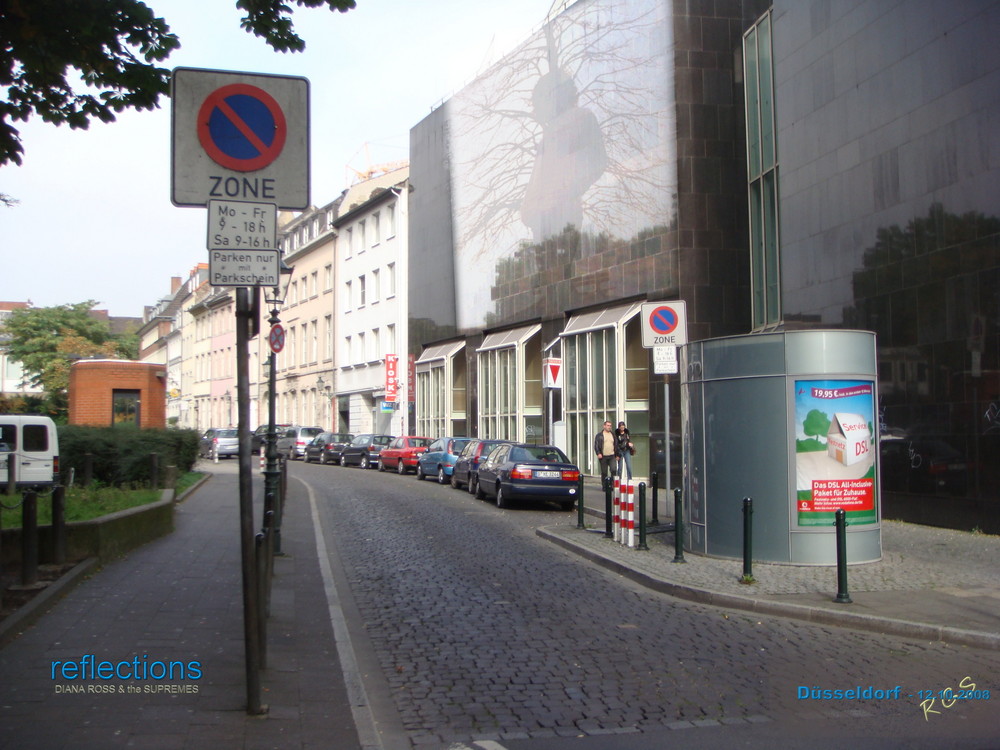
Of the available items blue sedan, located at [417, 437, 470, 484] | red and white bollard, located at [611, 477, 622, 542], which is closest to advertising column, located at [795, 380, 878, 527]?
red and white bollard, located at [611, 477, 622, 542]

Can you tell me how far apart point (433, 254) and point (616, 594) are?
3396 cm

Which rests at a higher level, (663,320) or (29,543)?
(663,320)

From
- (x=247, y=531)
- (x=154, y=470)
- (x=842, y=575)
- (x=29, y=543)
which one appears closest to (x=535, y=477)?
(x=154, y=470)

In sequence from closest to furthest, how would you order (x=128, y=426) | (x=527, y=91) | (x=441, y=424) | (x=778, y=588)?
(x=778, y=588), (x=128, y=426), (x=527, y=91), (x=441, y=424)

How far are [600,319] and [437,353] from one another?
15245 millimetres

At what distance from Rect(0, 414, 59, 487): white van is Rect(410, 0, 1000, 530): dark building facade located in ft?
37.0

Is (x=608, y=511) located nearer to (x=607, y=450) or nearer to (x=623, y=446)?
(x=623, y=446)

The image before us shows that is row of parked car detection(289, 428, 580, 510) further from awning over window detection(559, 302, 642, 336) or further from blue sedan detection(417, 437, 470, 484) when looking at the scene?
awning over window detection(559, 302, 642, 336)

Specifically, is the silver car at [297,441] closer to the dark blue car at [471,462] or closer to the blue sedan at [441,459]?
the blue sedan at [441,459]

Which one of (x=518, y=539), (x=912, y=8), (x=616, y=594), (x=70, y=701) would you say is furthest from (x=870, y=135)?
(x=70, y=701)

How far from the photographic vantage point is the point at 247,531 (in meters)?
5.66

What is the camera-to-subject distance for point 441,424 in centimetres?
4319

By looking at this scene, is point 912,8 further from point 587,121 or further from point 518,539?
point 587,121

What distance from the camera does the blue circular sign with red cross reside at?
577 centimetres
